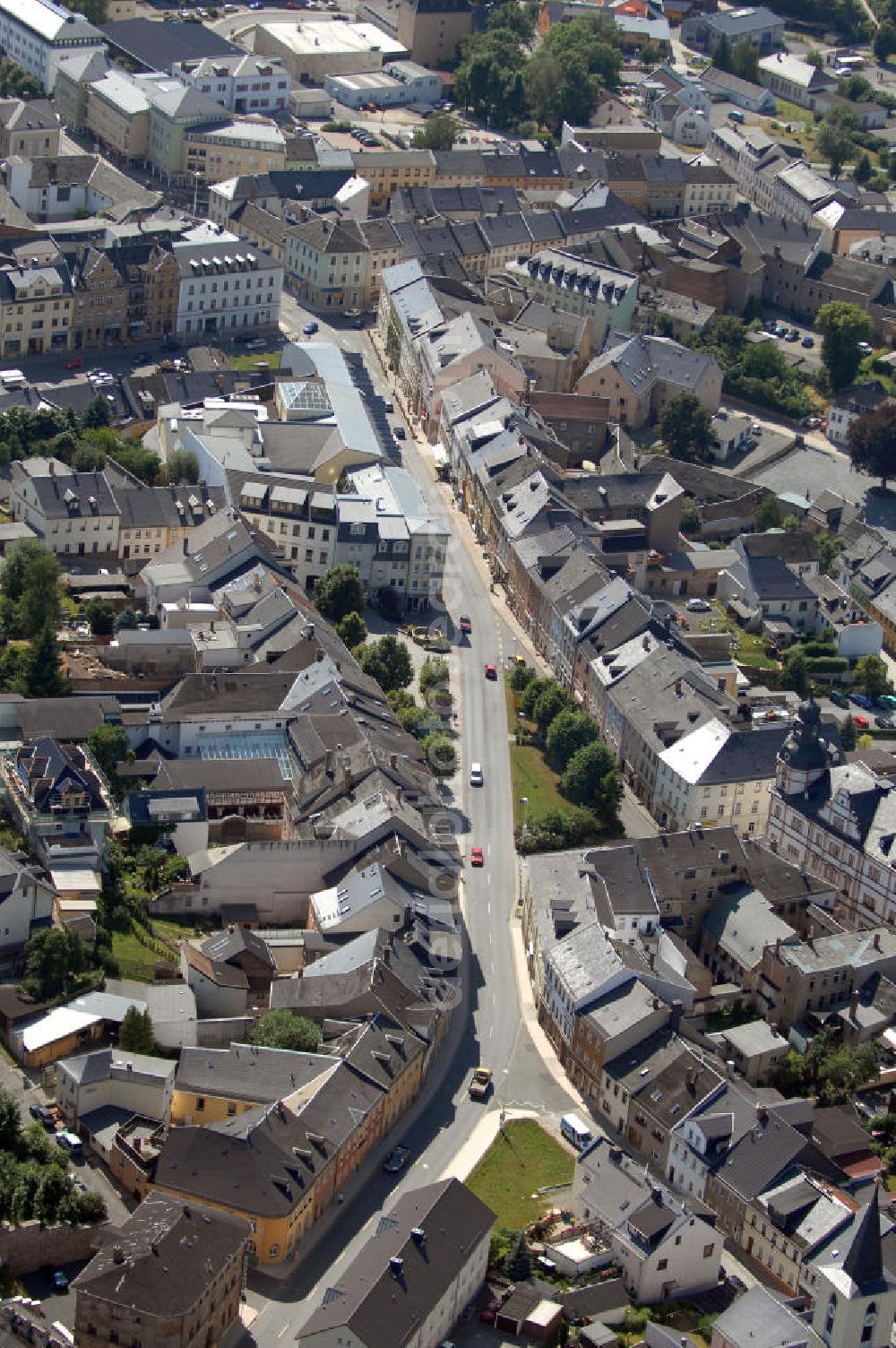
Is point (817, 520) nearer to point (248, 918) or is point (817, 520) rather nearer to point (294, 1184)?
point (248, 918)

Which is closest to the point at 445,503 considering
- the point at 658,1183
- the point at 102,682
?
the point at 102,682

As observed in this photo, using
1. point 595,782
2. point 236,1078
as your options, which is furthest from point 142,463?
point 236,1078

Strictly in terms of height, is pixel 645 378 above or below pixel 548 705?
below

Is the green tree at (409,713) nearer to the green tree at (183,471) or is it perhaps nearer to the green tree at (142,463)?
the green tree at (183,471)

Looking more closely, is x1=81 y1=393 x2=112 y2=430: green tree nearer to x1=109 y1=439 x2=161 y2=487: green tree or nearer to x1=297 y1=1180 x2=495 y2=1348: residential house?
x1=109 y1=439 x2=161 y2=487: green tree

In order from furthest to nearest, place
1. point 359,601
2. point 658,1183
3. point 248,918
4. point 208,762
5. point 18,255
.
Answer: point 18,255 < point 359,601 < point 208,762 < point 248,918 < point 658,1183

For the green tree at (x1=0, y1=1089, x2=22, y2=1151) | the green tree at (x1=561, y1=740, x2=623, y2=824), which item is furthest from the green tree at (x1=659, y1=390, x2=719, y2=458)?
the green tree at (x1=0, y1=1089, x2=22, y2=1151)

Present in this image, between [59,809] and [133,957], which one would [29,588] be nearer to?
[59,809]
